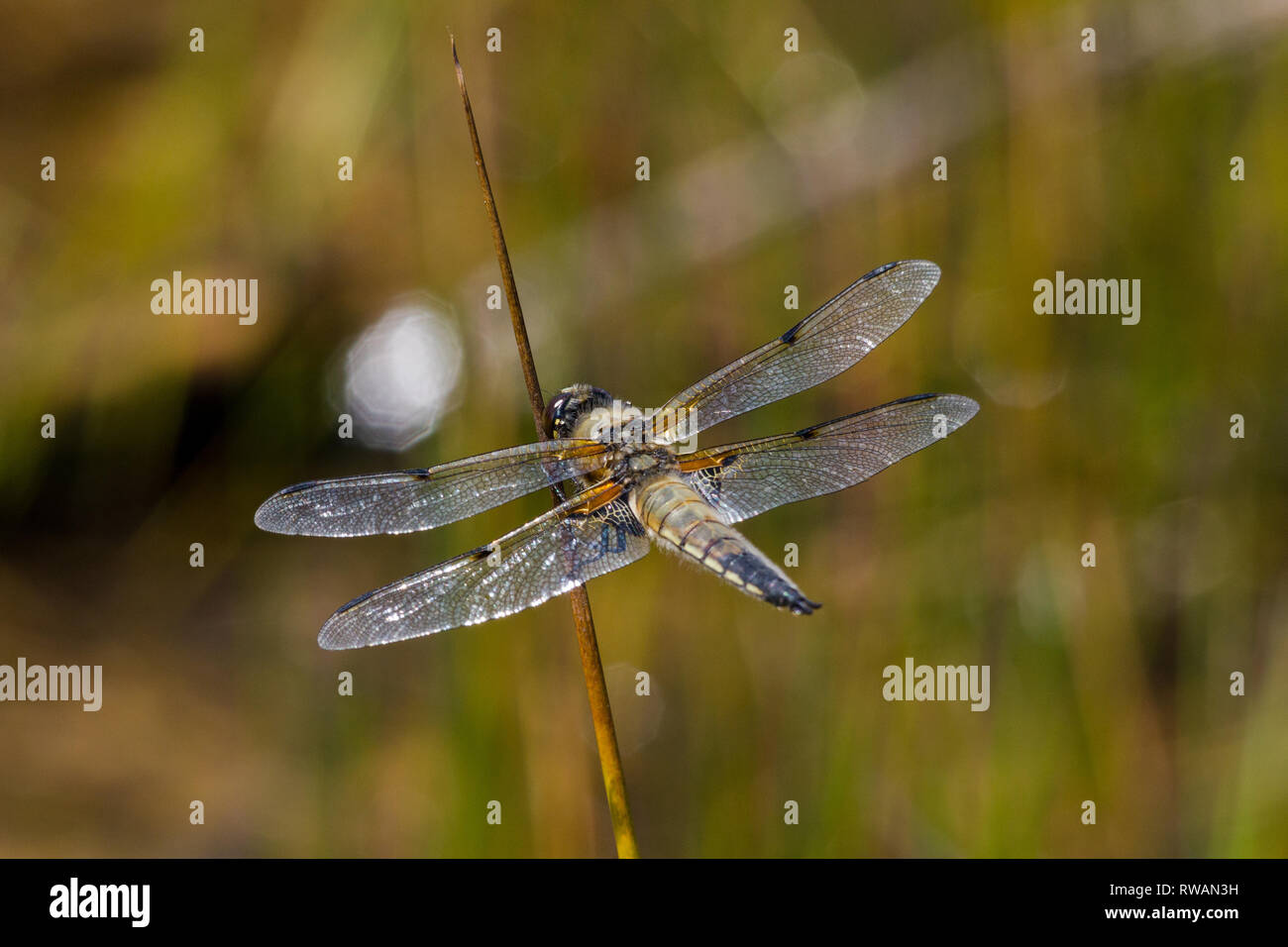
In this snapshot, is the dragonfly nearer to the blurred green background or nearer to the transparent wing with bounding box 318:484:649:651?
the transparent wing with bounding box 318:484:649:651

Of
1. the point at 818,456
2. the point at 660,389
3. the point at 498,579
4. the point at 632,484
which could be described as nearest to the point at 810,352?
the point at 818,456

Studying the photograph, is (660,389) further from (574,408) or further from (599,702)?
(599,702)

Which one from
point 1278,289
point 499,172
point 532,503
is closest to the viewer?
point 532,503

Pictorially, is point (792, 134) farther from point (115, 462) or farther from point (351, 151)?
point (115, 462)

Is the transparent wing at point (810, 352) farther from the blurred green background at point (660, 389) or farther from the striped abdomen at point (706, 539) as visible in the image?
the blurred green background at point (660, 389)

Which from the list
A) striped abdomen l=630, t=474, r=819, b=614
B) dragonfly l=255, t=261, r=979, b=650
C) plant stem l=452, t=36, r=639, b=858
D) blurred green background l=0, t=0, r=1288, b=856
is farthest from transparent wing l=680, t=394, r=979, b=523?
blurred green background l=0, t=0, r=1288, b=856

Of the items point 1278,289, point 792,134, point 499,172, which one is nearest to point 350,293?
point 499,172
